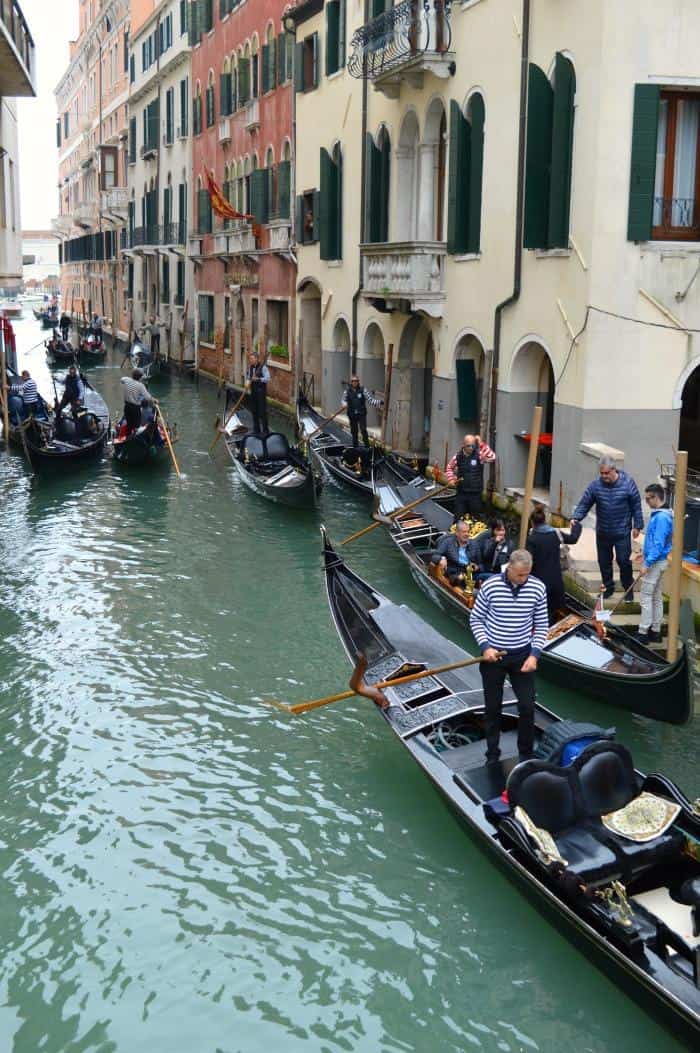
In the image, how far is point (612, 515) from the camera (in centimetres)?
814

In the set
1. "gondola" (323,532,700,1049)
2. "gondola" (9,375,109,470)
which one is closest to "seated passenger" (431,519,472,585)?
"gondola" (323,532,700,1049)

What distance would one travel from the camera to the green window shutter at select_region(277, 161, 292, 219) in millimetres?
19906

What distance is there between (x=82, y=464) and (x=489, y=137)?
6.78m

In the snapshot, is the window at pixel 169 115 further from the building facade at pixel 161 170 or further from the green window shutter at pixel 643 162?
the green window shutter at pixel 643 162

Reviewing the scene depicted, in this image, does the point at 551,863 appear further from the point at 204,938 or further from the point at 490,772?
the point at 204,938

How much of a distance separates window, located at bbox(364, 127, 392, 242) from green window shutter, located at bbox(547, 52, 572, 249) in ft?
16.1

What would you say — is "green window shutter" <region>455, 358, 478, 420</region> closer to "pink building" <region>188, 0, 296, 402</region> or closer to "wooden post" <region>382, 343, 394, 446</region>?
"wooden post" <region>382, 343, 394, 446</region>

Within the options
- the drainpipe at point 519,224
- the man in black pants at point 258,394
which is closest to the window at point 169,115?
the man in black pants at point 258,394

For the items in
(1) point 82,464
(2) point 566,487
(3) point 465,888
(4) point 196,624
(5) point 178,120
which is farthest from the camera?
(5) point 178,120

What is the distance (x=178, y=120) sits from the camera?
29.2 metres

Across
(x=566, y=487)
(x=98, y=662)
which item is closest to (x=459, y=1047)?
(x=98, y=662)

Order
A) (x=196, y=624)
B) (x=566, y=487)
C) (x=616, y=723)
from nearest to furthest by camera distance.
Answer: (x=616, y=723)
(x=196, y=624)
(x=566, y=487)

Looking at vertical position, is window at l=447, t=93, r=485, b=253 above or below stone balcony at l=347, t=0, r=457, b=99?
below

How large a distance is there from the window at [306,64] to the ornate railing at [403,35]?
12.9 ft
